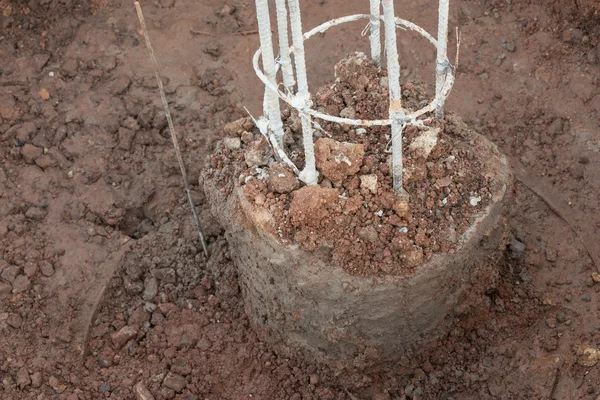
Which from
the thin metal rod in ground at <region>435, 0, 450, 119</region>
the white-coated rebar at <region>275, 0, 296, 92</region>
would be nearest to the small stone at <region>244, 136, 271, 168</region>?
the white-coated rebar at <region>275, 0, 296, 92</region>

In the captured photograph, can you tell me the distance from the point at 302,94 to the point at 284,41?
0.26 meters

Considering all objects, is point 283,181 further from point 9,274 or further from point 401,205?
point 9,274

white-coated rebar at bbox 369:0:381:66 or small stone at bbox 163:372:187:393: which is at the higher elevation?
white-coated rebar at bbox 369:0:381:66

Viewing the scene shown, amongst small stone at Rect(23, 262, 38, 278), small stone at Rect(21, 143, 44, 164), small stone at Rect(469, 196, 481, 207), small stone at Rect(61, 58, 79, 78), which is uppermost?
small stone at Rect(469, 196, 481, 207)

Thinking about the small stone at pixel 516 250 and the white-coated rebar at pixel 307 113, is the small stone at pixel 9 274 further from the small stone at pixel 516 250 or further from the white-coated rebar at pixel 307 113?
the small stone at pixel 516 250

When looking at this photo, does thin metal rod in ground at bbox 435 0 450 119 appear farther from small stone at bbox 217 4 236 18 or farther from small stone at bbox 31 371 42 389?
small stone at bbox 217 4 236 18

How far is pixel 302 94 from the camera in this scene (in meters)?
3.47

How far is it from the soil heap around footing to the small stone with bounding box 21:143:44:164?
6.87 ft

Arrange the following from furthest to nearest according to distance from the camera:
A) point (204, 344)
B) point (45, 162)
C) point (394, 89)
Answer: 1. point (45, 162)
2. point (204, 344)
3. point (394, 89)

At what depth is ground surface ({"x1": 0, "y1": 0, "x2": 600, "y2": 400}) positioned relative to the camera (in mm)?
4344

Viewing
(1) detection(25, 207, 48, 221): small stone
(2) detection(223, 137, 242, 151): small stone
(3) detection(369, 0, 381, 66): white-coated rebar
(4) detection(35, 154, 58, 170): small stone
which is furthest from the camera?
(4) detection(35, 154, 58, 170): small stone

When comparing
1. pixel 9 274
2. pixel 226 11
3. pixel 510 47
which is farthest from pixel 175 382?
Answer: pixel 510 47

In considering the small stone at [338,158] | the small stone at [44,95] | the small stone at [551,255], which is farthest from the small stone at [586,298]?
the small stone at [44,95]

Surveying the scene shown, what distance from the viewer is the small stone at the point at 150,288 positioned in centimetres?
479
